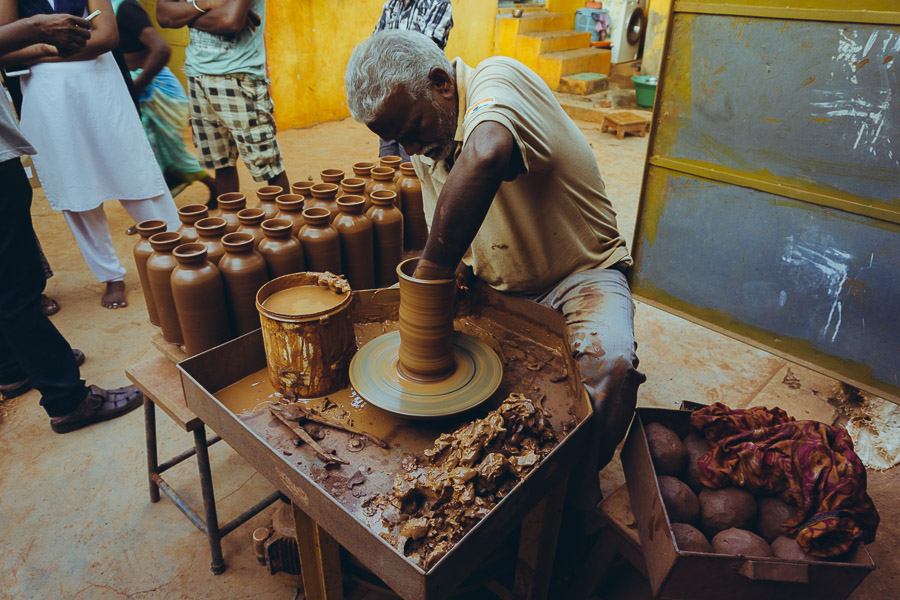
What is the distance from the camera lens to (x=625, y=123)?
8.49 meters

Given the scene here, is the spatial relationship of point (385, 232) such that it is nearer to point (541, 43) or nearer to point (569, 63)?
point (569, 63)

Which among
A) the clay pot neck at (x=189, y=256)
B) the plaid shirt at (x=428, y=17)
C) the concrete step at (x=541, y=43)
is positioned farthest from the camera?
the concrete step at (x=541, y=43)

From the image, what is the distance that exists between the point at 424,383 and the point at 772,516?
1210 millimetres

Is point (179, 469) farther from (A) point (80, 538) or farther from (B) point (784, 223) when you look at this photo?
(B) point (784, 223)

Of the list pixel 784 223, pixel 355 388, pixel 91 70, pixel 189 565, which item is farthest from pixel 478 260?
pixel 91 70

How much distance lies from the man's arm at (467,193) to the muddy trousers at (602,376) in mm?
630

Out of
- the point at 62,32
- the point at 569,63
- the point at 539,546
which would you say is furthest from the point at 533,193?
the point at 569,63

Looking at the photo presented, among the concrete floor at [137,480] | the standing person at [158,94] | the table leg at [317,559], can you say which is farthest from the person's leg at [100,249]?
the table leg at [317,559]

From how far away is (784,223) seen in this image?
3.37 m

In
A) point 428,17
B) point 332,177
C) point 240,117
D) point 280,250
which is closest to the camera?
point 280,250

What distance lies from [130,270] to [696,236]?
4.41 metres

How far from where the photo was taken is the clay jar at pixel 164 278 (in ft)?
7.44

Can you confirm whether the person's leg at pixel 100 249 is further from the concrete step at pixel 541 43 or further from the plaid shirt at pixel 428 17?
the concrete step at pixel 541 43

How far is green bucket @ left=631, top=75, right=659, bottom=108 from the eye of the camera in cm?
973
